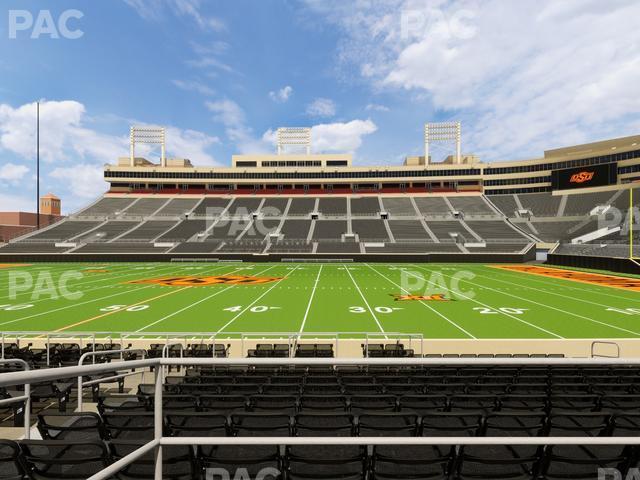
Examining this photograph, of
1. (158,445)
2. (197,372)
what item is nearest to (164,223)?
(197,372)

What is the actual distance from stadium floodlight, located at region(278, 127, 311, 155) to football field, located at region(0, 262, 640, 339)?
56.8 metres

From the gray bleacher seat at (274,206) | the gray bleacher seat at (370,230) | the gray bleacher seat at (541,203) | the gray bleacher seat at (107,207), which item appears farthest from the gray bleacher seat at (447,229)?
the gray bleacher seat at (107,207)

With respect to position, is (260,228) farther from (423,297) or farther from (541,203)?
(541,203)

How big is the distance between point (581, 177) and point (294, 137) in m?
57.4

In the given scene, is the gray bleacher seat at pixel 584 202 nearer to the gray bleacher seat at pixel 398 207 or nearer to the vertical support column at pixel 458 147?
Answer: the vertical support column at pixel 458 147

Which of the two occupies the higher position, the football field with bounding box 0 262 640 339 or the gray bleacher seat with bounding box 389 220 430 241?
the gray bleacher seat with bounding box 389 220 430 241

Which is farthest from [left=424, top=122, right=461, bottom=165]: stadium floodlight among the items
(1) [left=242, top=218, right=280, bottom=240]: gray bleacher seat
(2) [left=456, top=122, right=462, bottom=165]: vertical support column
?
(1) [left=242, top=218, right=280, bottom=240]: gray bleacher seat

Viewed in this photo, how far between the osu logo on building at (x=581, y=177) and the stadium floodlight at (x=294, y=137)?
52180 millimetres

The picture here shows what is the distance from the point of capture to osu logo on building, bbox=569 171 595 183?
208 feet

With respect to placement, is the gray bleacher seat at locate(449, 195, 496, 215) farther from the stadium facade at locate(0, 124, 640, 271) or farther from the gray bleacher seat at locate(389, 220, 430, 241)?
the gray bleacher seat at locate(389, 220, 430, 241)

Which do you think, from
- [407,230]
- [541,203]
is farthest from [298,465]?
[541,203]

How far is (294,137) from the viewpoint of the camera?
83000 mm

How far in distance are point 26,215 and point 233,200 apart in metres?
48.3

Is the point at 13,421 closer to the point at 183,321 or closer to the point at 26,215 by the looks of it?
the point at 183,321
